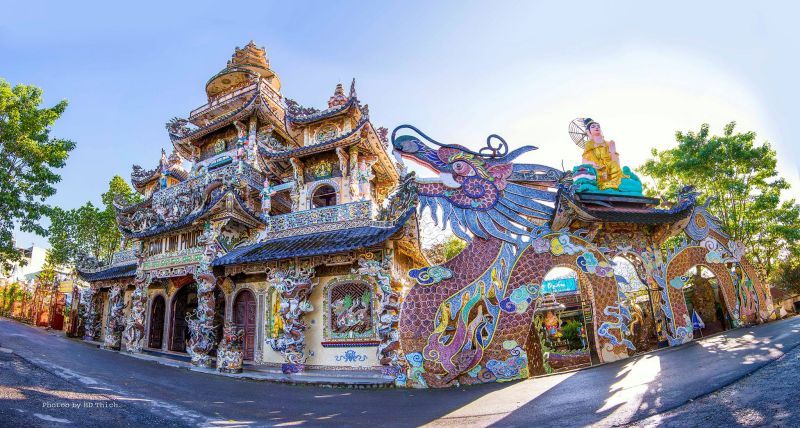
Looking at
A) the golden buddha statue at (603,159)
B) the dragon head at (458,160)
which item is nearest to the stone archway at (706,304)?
the golden buddha statue at (603,159)

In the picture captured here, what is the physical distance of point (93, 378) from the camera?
7680 millimetres

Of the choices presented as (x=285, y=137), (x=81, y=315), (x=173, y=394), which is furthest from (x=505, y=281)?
(x=81, y=315)

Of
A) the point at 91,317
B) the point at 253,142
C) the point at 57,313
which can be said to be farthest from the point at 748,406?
the point at 57,313

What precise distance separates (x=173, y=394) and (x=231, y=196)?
6.94 meters

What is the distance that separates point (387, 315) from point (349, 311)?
2.50m

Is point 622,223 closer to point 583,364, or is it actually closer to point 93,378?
point 583,364

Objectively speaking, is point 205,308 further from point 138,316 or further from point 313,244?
point 138,316

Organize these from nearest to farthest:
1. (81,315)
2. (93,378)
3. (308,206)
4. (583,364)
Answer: (93,378)
(583,364)
(308,206)
(81,315)

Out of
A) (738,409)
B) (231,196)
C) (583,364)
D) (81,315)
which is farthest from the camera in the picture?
(81,315)

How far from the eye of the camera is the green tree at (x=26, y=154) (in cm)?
1205

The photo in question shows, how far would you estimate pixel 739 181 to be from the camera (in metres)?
14.4

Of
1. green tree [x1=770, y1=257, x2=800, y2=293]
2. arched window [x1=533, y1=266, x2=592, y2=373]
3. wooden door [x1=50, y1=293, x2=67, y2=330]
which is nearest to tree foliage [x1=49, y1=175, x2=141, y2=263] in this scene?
wooden door [x1=50, y1=293, x2=67, y2=330]

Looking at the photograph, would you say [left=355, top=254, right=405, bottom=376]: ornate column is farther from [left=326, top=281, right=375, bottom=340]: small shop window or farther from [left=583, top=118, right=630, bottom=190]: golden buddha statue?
[left=583, top=118, right=630, bottom=190]: golden buddha statue

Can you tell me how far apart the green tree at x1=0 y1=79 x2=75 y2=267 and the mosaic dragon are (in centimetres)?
1287
